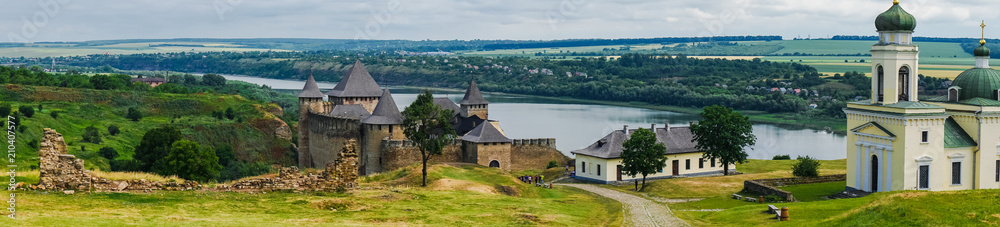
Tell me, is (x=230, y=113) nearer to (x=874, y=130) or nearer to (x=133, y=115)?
(x=133, y=115)

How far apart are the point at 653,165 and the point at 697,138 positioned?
4.58m

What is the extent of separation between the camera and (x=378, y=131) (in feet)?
136

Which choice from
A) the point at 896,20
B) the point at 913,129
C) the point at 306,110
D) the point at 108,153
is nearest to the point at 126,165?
the point at 108,153

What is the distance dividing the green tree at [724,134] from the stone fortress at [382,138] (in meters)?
7.05

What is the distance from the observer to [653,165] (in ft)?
119

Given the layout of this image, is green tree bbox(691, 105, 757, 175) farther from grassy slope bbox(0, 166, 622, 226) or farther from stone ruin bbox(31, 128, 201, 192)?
stone ruin bbox(31, 128, 201, 192)

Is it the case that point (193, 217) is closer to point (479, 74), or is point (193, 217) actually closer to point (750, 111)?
point (750, 111)

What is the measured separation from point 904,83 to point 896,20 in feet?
6.58

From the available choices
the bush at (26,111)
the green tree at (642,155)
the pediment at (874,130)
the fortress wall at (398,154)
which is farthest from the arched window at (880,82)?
the bush at (26,111)

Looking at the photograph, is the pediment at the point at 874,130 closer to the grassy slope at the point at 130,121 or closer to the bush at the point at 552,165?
the bush at the point at 552,165

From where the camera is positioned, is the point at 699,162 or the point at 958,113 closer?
the point at 958,113

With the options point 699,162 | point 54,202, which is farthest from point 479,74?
point 54,202

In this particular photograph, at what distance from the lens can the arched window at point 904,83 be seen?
29663mm

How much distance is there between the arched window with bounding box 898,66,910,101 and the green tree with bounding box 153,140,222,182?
80.1 feet
